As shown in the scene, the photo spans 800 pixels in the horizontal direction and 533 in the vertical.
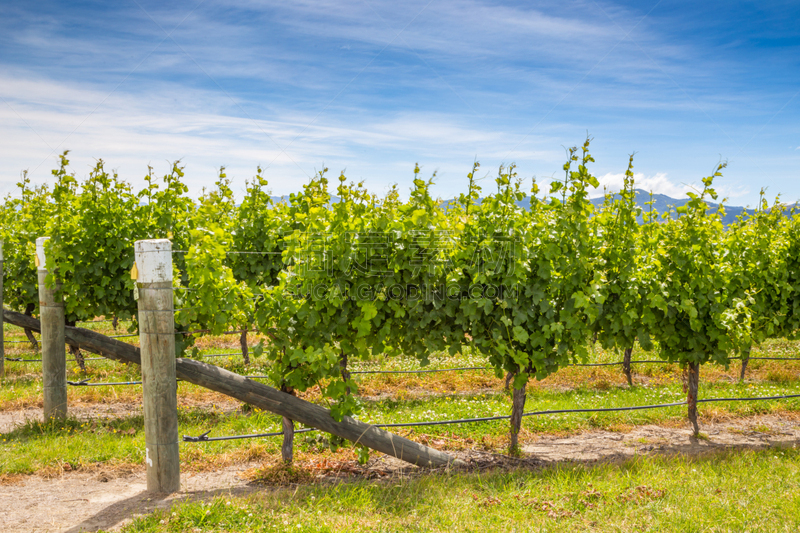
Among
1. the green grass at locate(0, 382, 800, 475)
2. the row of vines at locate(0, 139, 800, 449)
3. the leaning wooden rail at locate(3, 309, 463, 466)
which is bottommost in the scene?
the green grass at locate(0, 382, 800, 475)

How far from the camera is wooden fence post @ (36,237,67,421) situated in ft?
19.5

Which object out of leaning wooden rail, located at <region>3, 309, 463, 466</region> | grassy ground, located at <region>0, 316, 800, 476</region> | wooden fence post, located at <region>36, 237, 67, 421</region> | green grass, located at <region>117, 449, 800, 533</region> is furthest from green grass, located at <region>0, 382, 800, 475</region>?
green grass, located at <region>117, 449, 800, 533</region>

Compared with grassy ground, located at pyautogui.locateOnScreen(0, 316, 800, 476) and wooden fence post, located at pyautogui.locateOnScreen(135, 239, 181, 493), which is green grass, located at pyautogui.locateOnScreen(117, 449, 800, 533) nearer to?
wooden fence post, located at pyautogui.locateOnScreen(135, 239, 181, 493)

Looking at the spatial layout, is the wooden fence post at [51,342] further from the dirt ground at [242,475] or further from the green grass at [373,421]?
the dirt ground at [242,475]

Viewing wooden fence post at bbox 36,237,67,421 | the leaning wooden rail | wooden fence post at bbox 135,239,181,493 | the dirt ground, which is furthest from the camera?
wooden fence post at bbox 36,237,67,421

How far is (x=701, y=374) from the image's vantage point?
958 centimetres

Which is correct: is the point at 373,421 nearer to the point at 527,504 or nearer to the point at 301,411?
the point at 301,411

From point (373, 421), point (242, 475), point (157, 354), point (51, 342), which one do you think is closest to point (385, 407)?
point (373, 421)

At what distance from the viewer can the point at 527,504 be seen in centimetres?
410

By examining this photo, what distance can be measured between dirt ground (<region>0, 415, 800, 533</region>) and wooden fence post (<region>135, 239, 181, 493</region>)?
11.0 inches

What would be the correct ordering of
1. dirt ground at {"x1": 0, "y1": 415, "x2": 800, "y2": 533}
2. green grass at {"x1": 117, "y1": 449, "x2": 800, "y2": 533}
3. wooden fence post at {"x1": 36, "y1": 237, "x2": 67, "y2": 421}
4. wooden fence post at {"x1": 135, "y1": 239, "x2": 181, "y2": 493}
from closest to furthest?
green grass at {"x1": 117, "y1": 449, "x2": 800, "y2": 533} → dirt ground at {"x1": 0, "y1": 415, "x2": 800, "y2": 533} → wooden fence post at {"x1": 135, "y1": 239, "x2": 181, "y2": 493} → wooden fence post at {"x1": 36, "y1": 237, "x2": 67, "y2": 421}

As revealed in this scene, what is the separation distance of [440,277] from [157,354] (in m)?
2.59

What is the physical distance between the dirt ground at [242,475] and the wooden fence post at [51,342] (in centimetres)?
158

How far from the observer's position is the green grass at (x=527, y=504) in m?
3.65
